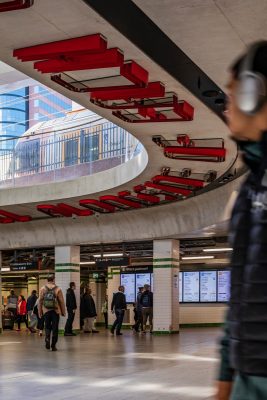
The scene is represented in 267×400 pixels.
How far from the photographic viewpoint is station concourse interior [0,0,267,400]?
27.2 feet

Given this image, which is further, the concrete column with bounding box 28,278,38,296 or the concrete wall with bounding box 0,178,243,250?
the concrete column with bounding box 28,278,38,296

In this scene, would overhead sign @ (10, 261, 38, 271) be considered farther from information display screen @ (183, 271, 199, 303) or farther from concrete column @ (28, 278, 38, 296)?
concrete column @ (28, 278, 38, 296)

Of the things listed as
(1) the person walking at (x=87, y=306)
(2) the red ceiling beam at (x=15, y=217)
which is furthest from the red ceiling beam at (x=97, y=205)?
(1) the person walking at (x=87, y=306)

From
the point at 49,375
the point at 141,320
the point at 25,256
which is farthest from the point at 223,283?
the point at 49,375

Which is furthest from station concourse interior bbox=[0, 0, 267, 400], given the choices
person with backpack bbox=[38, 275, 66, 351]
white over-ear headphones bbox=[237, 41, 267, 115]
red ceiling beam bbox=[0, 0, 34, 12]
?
person with backpack bbox=[38, 275, 66, 351]

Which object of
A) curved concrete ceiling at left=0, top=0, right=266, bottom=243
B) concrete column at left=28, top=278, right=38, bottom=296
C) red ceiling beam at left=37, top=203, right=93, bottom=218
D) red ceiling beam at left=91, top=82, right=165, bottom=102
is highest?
curved concrete ceiling at left=0, top=0, right=266, bottom=243

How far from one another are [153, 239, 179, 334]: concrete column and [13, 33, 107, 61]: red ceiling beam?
15953 mm

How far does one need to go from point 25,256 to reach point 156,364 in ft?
59.6

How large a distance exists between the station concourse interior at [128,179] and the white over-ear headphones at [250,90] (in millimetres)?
339

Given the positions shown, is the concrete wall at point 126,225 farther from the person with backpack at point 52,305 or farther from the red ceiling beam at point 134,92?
the red ceiling beam at point 134,92

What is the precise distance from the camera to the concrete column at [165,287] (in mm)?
23953

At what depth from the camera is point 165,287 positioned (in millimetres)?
24312

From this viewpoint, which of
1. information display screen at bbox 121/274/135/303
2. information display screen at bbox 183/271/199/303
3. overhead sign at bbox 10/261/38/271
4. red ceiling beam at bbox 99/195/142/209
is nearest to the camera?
red ceiling beam at bbox 99/195/142/209

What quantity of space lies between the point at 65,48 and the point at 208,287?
80.6ft
